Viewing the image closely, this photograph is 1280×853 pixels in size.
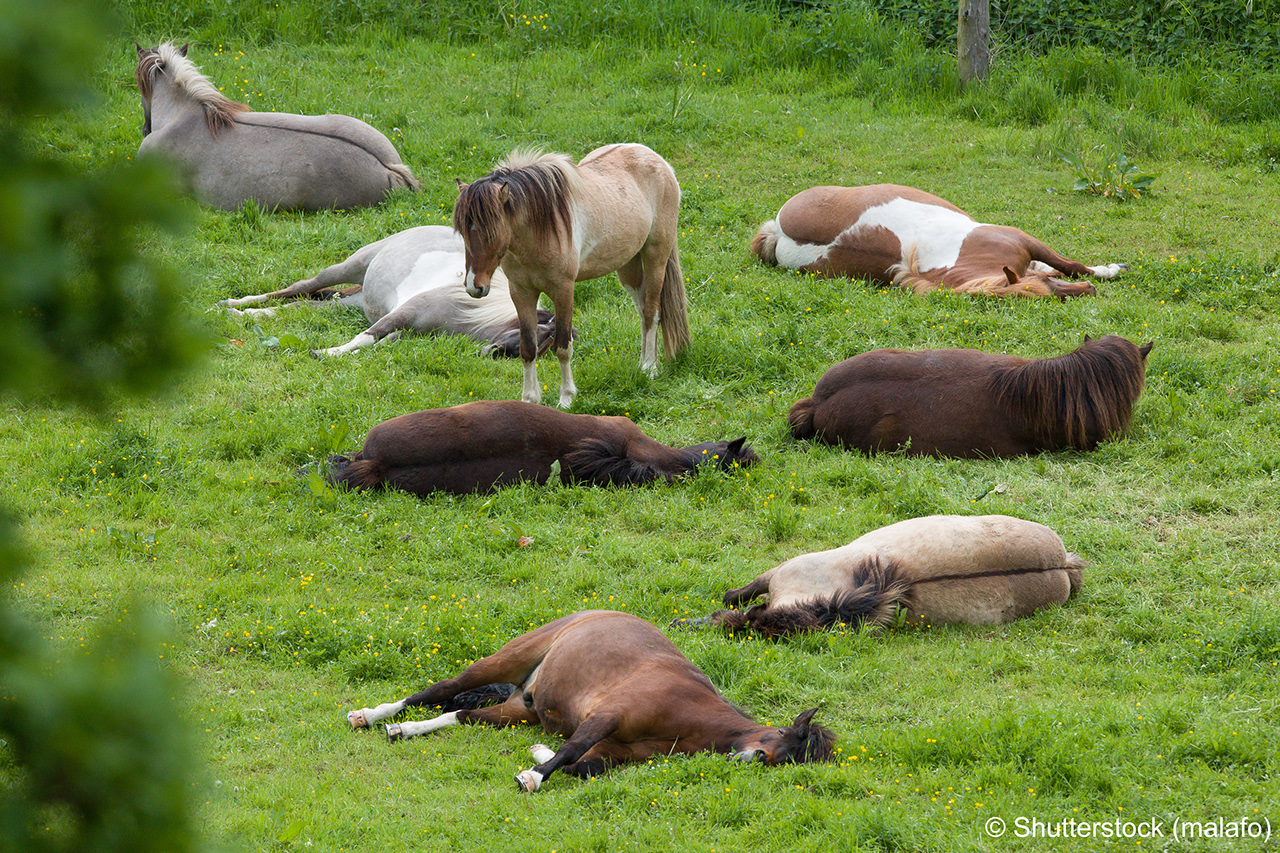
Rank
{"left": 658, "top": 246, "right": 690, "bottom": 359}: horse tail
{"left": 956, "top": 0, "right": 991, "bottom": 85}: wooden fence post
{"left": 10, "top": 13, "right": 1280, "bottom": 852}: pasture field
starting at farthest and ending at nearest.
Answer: {"left": 956, "top": 0, "right": 991, "bottom": 85}: wooden fence post, {"left": 658, "top": 246, "right": 690, "bottom": 359}: horse tail, {"left": 10, "top": 13, "right": 1280, "bottom": 852}: pasture field

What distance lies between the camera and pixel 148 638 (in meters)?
0.93

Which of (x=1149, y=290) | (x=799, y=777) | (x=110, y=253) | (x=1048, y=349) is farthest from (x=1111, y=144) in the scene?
(x=110, y=253)

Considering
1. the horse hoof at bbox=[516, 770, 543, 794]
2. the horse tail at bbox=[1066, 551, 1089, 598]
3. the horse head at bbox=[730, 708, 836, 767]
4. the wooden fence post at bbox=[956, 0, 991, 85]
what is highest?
the wooden fence post at bbox=[956, 0, 991, 85]

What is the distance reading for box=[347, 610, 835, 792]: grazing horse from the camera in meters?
3.86

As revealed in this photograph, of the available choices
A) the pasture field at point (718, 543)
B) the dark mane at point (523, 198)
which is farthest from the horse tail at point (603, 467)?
the dark mane at point (523, 198)

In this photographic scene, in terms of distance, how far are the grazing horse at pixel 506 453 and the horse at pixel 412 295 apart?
1.92m

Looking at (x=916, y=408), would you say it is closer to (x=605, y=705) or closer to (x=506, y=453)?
(x=506, y=453)

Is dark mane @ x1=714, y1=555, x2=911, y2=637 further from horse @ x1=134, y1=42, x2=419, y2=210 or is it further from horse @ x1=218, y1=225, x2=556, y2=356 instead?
horse @ x1=134, y1=42, x2=419, y2=210

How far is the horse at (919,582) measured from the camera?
4957 millimetres

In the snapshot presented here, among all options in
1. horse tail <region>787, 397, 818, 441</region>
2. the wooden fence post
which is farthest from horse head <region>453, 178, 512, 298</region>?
the wooden fence post

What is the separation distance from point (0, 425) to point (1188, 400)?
7.84 metres

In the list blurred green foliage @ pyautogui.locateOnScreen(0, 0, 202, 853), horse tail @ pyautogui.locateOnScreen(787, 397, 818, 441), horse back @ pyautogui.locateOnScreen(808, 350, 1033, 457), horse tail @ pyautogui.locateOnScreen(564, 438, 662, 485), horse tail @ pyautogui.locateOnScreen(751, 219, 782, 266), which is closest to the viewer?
blurred green foliage @ pyautogui.locateOnScreen(0, 0, 202, 853)

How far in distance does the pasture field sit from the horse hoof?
0.06 m

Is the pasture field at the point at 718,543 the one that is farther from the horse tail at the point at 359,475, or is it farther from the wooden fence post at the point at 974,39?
the wooden fence post at the point at 974,39
